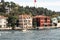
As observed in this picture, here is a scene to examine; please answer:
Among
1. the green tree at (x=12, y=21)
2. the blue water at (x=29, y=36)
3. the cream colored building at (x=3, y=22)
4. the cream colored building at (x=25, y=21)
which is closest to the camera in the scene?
the blue water at (x=29, y=36)

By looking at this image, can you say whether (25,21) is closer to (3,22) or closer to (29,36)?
(3,22)

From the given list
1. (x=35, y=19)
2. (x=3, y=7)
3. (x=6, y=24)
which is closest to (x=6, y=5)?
(x=3, y=7)

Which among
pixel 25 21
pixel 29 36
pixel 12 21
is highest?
pixel 29 36

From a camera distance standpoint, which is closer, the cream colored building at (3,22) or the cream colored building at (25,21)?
the cream colored building at (3,22)

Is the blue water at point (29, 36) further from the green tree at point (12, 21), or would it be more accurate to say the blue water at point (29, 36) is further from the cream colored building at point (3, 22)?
the cream colored building at point (3, 22)

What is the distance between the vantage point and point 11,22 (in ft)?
221

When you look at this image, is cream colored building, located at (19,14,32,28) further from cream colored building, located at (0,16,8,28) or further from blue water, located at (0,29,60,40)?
blue water, located at (0,29,60,40)

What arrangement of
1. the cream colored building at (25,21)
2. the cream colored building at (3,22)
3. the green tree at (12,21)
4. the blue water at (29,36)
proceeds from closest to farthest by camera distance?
1. the blue water at (29,36)
2. the green tree at (12,21)
3. the cream colored building at (3,22)
4. the cream colored building at (25,21)

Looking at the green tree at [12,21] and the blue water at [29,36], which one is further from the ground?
the blue water at [29,36]

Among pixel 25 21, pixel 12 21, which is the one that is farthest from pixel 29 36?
pixel 25 21

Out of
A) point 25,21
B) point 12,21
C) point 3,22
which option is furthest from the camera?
point 25,21

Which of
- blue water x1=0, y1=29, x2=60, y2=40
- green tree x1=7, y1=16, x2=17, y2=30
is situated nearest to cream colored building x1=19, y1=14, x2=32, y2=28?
green tree x1=7, y1=16, x2=17, y2=30

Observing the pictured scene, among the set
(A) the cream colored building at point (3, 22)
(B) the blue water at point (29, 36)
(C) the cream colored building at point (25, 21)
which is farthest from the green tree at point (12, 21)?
(B) the blue water at point (29, 36)

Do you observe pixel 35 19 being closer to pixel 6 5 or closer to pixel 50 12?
pixel 6 5
